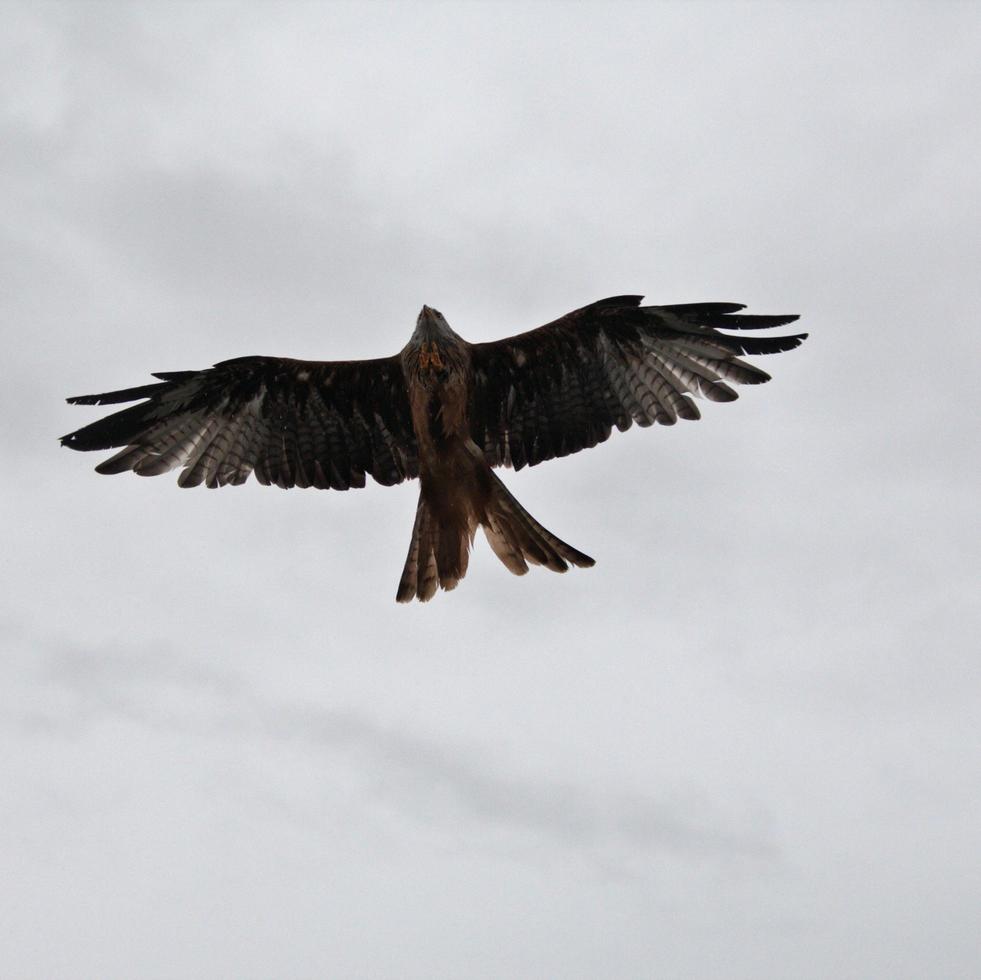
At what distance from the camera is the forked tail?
471 inches

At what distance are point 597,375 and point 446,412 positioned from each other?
1.49 meters

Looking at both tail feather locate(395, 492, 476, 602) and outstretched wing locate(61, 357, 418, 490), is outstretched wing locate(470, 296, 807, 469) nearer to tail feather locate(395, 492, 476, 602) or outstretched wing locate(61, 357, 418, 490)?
outstretched wing locate(61, 357, 418, 490)

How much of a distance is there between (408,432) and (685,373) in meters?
2.65

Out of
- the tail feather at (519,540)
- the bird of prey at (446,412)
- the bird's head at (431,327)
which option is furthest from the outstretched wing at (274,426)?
the tail feather at (519,540)

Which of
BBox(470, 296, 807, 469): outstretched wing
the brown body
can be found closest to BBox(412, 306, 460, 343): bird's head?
the brown body

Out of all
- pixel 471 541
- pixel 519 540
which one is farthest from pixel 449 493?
pixel 519 540

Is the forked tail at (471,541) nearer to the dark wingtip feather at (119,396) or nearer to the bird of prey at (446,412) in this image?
the bird of prey at (446,412)

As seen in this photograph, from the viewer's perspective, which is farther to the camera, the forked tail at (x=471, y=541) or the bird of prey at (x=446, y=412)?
the bird of prey at (x=446, y=412)

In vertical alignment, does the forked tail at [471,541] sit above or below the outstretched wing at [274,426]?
below

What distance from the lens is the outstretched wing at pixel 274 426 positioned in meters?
12.8

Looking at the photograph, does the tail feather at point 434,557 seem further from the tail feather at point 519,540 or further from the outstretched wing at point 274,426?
the outstretched wing at point 274,426

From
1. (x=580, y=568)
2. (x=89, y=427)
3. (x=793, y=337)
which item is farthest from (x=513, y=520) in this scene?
(x=89, y=427)

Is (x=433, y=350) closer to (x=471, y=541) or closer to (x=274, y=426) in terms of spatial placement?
(x=471, y=541)

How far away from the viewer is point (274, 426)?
43.2 feet
